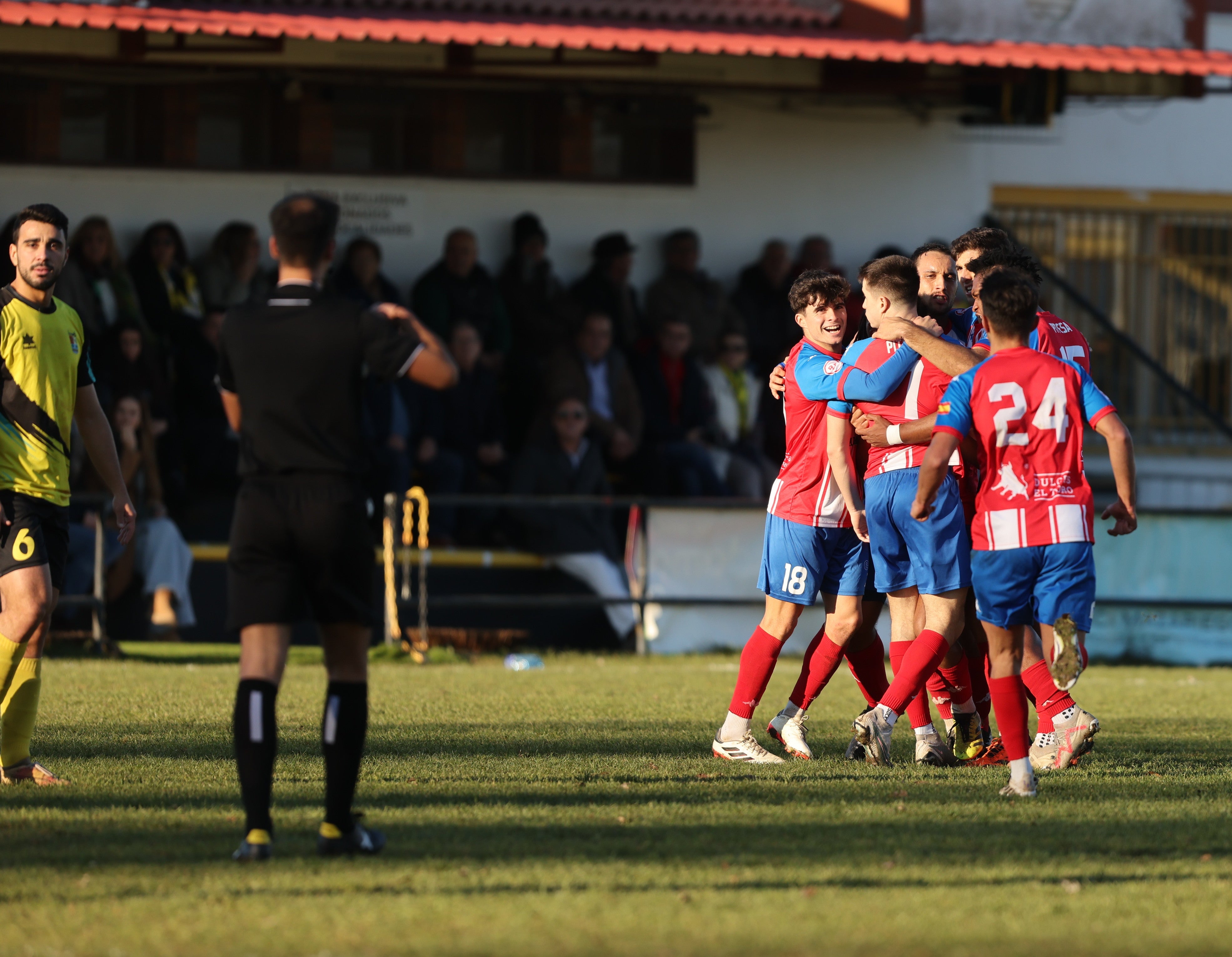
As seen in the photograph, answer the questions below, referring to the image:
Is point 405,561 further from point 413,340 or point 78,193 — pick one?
point 413,340

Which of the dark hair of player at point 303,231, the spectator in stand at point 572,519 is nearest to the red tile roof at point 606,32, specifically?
the spectator in stand at point 572,519

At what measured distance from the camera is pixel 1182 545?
1394cm

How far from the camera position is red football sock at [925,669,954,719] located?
742 centimetres

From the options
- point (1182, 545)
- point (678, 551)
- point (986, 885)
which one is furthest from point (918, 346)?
point (1182, 545)

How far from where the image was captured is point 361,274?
605 inches

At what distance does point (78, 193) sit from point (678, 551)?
6.83 metres

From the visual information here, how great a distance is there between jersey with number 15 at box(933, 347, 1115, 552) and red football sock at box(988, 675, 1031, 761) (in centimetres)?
49

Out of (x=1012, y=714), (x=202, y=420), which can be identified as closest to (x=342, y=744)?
(x=1012, y=714)

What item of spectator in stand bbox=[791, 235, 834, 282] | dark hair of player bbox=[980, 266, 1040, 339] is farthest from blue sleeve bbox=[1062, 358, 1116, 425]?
spectator in stand bbox=[791, 235, 834, 282]

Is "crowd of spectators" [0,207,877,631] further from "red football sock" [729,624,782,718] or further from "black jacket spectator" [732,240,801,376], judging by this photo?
"red football sock" [729,624,782,718]

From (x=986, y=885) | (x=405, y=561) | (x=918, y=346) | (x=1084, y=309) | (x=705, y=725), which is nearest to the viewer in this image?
(x=986, y=885)

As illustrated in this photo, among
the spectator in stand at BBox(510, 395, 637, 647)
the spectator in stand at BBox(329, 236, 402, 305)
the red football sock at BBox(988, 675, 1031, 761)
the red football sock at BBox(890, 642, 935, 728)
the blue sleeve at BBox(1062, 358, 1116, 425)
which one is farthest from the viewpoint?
the spectator in stand at BBox(329, 236, 402, 305)

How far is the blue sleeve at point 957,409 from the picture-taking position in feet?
20.2

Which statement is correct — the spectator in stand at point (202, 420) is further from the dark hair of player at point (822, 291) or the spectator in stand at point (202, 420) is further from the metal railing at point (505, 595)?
the dark hair of player at point (822, 291)
